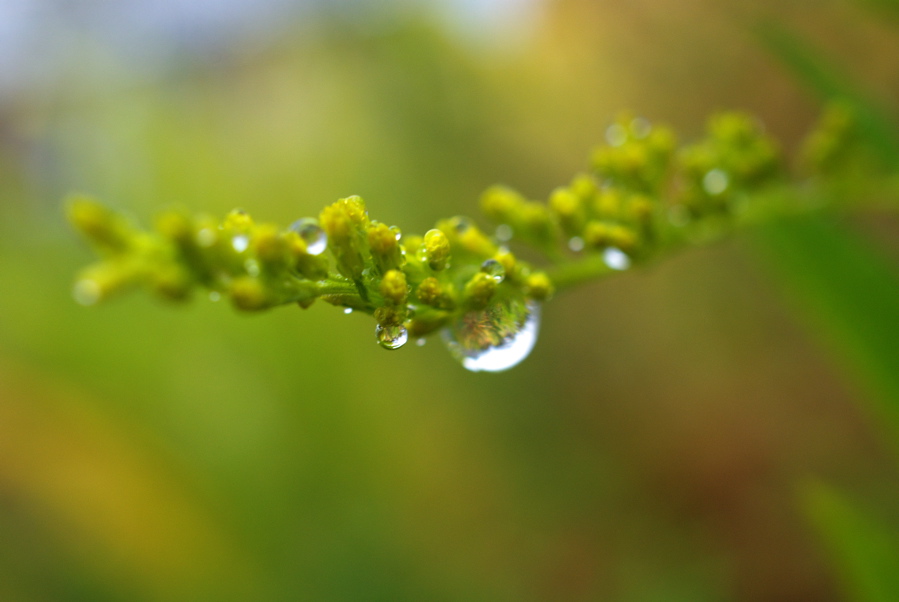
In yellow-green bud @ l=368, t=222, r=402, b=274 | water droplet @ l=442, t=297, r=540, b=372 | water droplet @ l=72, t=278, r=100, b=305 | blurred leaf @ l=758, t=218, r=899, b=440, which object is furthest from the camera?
blurred leaf @ l=758, t=218, r=899, b=440

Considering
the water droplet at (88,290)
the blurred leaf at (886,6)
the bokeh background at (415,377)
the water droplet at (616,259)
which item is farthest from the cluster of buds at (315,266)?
the bokeh background at (415,377)

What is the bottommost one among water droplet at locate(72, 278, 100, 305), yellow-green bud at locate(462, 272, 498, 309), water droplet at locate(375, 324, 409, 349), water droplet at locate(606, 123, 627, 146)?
water droplet at locate(72, 278, 100, 305)

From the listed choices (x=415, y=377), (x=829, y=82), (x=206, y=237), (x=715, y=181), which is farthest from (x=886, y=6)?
(x=415, y=377)

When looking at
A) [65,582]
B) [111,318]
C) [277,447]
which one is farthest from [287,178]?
[65,582]

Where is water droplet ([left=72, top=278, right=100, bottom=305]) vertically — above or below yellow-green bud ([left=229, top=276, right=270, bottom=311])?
below

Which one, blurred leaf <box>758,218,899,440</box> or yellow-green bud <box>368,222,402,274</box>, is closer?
yellow-green bud <box>368,222,402,274</box>

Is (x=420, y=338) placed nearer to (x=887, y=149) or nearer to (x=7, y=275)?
(x=887, y=149)

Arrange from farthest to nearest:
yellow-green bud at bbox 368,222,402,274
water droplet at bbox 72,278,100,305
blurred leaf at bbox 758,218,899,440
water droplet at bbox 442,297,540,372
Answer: blurred leaf at bbox 758,218,899,440 < water droplet at bbox 442,297,540,372 < yellow-green bud at bbox 368,222,402,274 < water droplet at bbox 72,278,100,305

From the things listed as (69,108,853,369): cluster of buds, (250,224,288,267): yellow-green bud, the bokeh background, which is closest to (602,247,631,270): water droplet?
(69,108,853,369): cluster of buds

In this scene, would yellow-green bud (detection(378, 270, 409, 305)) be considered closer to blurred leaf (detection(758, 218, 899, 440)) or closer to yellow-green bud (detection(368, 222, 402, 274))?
yellow-green bud (detection(368, 222, 402, 274))
